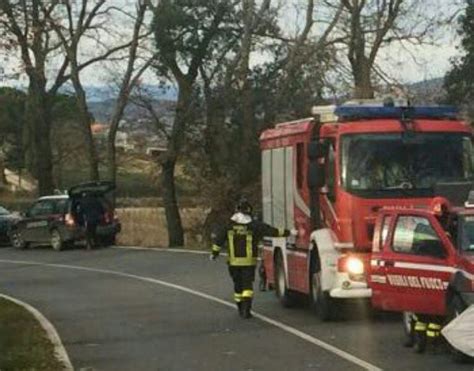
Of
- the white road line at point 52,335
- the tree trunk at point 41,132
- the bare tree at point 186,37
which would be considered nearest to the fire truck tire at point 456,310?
the white road line at point 52,335

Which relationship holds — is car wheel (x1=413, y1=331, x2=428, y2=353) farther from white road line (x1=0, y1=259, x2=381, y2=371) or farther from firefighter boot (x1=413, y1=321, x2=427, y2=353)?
white road line (x1=0, y1=259, x2=381, y2=371)

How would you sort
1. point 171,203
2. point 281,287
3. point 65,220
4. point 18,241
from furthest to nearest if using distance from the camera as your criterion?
point 171,203
point 18,241
point 65,220
point 281,287

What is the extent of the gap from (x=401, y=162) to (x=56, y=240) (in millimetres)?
21293

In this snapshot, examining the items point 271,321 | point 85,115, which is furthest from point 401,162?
point 85,115

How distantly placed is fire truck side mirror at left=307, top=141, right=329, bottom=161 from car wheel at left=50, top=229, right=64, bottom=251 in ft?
67.0

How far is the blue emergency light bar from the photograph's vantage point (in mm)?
15211

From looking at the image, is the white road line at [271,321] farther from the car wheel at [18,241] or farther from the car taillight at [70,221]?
the car wheel at [18,241]

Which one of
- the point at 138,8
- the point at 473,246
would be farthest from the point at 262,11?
the point at 473,246

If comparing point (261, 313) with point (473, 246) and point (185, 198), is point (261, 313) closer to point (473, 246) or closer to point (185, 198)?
point (473, 246)

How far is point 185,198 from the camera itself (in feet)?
129

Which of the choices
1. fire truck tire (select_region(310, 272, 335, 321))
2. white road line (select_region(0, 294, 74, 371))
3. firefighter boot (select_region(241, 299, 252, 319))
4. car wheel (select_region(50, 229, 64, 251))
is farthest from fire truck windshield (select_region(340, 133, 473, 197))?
car wheel (select_region(50, 229, 64, 251))

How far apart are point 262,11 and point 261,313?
22.6 meters

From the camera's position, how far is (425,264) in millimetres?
11398

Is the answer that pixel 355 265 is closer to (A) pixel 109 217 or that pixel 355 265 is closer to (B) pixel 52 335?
(B) pixel 52 335
